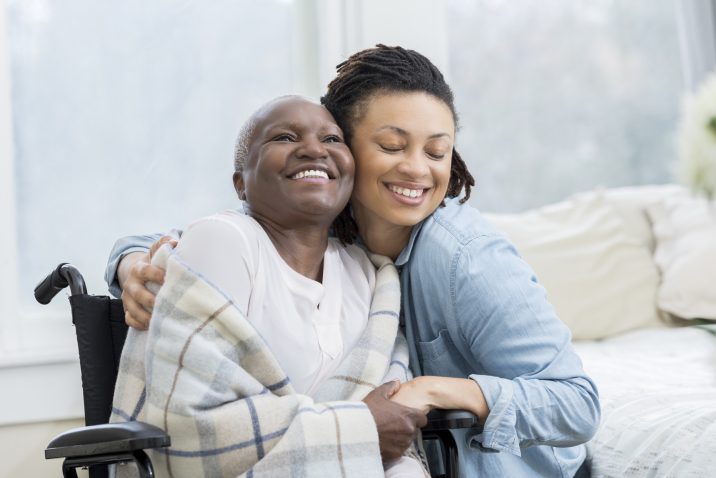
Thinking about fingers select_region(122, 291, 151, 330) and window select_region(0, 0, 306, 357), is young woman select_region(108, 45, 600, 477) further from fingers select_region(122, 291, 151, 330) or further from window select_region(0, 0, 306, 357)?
window select_region(0, 0, 306, 357)

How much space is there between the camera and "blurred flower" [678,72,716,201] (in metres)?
1.16

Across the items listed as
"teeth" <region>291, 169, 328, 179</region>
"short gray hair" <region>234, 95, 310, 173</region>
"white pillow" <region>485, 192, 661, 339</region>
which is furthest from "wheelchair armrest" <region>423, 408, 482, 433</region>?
"white pillow" <region>485, 192, 661, 339</region>

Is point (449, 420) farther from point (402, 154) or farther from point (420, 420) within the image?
point (402, 154)

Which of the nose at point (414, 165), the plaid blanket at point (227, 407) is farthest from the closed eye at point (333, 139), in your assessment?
the plaid blanket at point (227, 407)

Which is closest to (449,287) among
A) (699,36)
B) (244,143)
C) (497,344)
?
(497,344)

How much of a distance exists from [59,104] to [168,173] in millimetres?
359

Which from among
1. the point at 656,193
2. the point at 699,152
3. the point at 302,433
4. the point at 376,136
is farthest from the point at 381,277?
the point at 656,193

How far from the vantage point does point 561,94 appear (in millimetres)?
3271

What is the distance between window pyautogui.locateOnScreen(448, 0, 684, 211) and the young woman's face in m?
1.65

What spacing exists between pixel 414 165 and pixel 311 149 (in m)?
0.20

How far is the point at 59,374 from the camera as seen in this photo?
2262 mm

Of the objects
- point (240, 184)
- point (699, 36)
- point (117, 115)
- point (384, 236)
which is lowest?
point (384, 236)

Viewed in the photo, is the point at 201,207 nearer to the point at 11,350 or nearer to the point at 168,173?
the point at 168,173

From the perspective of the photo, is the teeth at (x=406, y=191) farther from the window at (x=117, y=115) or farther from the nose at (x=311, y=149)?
the window at (x=117, y=115)
